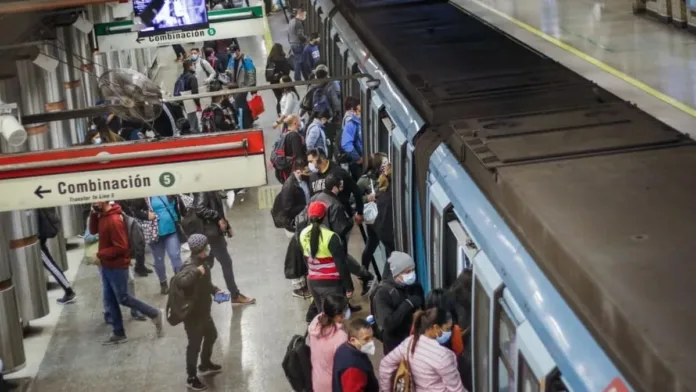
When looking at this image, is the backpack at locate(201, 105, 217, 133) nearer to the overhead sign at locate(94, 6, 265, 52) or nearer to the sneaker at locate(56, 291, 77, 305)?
the overhead sign at locate(94, 6, 265, 52)

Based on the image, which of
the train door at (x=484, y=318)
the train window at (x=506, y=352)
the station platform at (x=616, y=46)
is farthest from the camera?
the station platform at (x=616, y=46)

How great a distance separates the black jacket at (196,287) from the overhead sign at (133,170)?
1326 millimetres

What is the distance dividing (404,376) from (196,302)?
326 centimetres

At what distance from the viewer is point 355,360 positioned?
6809mm

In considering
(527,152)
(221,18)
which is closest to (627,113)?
(527,152)

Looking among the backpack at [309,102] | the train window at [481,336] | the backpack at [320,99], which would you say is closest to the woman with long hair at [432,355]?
the train window at [481,336]

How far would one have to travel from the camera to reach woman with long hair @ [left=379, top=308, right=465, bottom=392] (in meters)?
6.25

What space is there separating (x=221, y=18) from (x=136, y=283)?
5.09m

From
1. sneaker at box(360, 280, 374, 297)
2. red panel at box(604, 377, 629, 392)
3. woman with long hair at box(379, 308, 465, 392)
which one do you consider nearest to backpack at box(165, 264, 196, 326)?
sneaker at box(360, 280, 374, 297)

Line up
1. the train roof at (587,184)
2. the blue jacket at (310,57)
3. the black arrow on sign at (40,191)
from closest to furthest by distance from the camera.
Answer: the train roof at (587,184), the black arrow on sign at (40,191), the blue jacket at (310,57)

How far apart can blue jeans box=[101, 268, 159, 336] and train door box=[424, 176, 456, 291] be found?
374 centimetres

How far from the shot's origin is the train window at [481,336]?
19.3ft

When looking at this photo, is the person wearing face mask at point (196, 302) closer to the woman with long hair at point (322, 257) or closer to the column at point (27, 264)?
the woman with long hair at point (322, 257)

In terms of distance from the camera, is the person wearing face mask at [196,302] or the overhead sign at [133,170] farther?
the person wearing face mask at [196,302]
